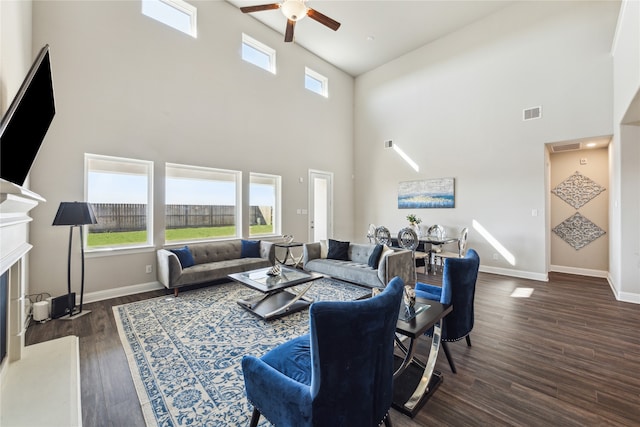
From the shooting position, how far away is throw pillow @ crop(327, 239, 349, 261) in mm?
5133

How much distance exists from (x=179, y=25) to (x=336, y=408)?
250 inches

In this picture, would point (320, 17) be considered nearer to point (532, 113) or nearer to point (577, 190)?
point (532, 113)

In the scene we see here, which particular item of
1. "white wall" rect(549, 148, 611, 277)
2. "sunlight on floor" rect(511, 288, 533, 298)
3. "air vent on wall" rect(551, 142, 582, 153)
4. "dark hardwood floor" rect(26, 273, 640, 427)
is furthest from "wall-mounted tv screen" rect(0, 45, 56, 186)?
"white wall" rect(549, 148, 611, 277)

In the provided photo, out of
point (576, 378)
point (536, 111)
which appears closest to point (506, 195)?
point (536, 111)

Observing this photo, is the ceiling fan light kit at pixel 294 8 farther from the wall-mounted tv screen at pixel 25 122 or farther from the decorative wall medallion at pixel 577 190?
the decorative wall medallion at pixel 577 190

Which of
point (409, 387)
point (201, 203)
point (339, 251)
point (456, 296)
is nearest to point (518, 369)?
point (456, 296)

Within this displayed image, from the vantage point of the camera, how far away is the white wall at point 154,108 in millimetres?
3676

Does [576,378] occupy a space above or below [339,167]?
below

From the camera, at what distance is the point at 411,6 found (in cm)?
550

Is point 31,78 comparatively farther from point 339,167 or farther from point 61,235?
point 339,167

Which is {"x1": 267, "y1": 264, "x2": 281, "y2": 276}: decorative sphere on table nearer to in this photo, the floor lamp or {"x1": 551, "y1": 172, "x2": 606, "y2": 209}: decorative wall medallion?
the floor lamp

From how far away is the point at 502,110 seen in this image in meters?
5.63

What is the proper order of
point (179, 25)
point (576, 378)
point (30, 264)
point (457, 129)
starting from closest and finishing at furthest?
point (576, 378)
point (30, 264)
point (179, 25)
point (457, 129)

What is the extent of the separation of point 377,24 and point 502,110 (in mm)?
3343
